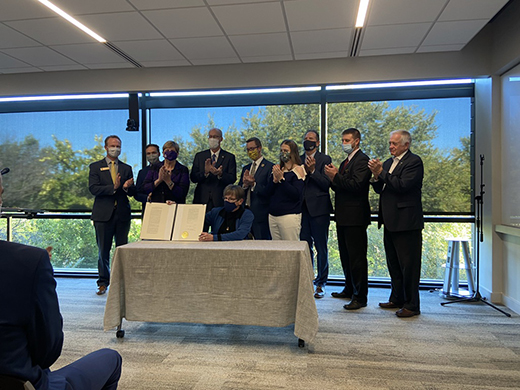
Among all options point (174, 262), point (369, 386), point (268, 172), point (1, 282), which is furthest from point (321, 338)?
point (1, 282)

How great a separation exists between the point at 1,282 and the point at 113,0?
2.83m

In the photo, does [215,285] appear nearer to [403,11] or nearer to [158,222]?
[158,222]

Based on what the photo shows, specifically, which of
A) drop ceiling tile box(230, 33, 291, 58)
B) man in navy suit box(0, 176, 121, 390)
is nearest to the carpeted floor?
man in navy suit box(0, 176, 121, 390)

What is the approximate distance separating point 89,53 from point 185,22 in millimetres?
A: 1565

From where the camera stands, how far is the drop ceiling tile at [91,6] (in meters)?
3.14

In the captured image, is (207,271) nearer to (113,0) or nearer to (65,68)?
(113,0)

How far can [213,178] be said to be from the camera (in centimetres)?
424

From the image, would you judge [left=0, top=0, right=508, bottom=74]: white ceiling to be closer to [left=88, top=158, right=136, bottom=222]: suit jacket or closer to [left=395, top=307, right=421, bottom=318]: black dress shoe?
[left=88, top=158, right=136, bottom=222]: suit jacket

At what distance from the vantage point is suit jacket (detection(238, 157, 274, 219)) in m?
4.02

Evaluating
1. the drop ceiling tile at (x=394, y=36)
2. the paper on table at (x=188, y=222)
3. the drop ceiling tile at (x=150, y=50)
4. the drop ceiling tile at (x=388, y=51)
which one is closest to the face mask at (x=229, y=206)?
the paper on table at (x=188, y=222)

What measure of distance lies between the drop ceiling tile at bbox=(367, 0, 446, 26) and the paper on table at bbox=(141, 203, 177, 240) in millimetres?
2471

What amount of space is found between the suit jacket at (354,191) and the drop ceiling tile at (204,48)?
6.23 feet

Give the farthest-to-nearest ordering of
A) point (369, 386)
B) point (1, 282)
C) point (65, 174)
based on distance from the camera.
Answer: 1. point (65, 174)
2. point (369, 386)
3. point (1, 282)

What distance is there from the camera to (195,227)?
3.10 metres
